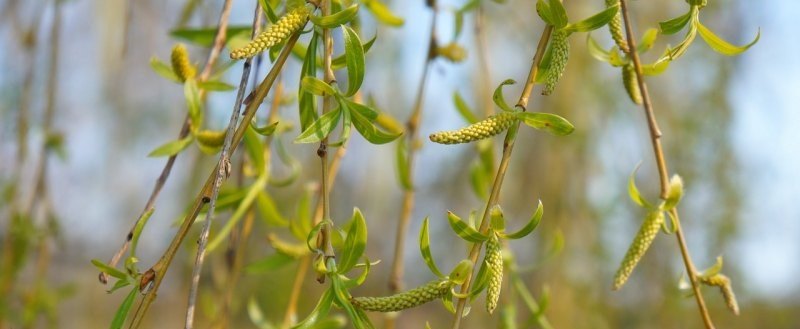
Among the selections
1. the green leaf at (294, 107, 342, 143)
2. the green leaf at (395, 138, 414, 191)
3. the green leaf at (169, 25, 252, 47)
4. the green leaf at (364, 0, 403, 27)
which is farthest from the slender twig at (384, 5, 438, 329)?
the green leaf at (294, 107, 342, 143)

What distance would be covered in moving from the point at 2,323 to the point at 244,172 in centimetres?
49

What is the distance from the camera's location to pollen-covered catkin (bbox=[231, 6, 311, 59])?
0.47 m

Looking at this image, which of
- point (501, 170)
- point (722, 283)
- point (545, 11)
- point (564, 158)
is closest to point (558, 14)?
point (545, 11)

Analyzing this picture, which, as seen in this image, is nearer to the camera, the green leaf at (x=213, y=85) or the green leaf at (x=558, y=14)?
the green leaf at (x=558, y=14)

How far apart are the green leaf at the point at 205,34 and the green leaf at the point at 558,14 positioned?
33 centimetres

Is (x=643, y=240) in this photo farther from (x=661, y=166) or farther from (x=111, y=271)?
(x=111, y=271)

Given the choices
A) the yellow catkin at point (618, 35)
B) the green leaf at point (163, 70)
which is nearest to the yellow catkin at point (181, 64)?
the green leaf at point (163, 70)

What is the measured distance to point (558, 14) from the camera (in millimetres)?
503

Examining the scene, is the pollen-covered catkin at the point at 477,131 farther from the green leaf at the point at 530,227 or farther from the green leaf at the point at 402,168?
the green leaf at the point at 402,168

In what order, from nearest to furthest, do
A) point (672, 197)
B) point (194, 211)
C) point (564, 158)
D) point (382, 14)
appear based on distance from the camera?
1. point (194, 211)
2. point (672, 197)
3. point (382, 14)
4. point (564, 158)

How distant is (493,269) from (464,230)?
0.03 m

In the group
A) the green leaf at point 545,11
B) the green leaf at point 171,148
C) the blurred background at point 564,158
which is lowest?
the blurred background at point 564,158

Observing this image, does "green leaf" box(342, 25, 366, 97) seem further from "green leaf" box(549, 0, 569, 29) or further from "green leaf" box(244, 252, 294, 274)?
"green leaf" box(244, 252, 294, 274)

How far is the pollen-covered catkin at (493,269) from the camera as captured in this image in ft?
1.51
